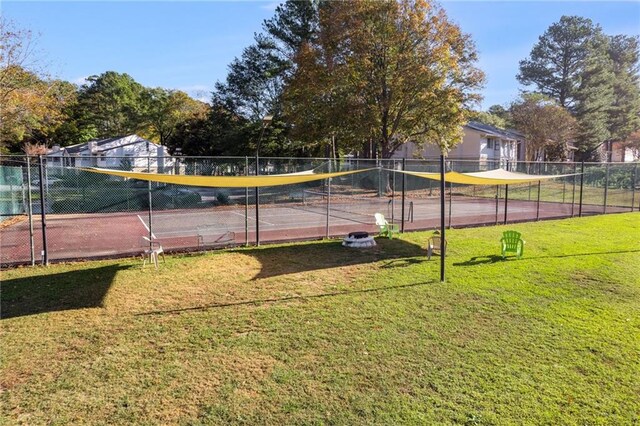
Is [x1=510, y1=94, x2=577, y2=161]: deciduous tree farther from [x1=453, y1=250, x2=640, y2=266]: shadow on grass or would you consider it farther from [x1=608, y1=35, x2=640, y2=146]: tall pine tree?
[x1=453, y1=250, x2=640, y2=266]: shadow on grass

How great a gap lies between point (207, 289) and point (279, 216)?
34.6 feet

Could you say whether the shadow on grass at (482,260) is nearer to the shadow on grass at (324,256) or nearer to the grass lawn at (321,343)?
the grass lawn at (321,343)

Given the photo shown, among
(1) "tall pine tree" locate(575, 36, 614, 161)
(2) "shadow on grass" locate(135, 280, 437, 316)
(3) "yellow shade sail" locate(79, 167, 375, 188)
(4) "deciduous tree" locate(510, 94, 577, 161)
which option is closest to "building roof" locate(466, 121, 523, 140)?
(4) "deciduous tree" locate(510, 94, 577, 161)

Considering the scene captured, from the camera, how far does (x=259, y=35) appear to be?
114 feet

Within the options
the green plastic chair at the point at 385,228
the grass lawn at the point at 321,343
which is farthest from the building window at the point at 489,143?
the grass lawn at the point at 321,343

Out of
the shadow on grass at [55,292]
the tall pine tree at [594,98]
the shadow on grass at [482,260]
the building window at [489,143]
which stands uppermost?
the tall pine tree at [594,98]

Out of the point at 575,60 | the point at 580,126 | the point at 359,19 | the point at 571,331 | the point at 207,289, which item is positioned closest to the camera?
the point at 571,331

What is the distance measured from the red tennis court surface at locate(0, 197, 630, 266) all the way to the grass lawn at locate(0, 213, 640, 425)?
8.06ft

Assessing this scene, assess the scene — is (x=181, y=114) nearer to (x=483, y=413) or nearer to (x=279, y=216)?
(x=279, y=216)

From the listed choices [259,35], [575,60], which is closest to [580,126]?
[575,60]

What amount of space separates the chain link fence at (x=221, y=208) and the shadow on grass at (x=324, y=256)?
4.01 ft

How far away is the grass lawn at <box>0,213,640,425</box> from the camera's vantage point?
3.71m

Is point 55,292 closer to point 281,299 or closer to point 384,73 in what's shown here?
point 281,299

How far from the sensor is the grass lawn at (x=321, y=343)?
3709 mm
